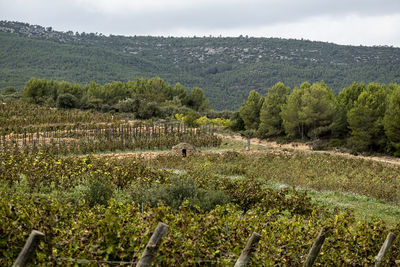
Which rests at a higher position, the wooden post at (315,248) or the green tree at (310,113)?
the wooden post at (315,248)

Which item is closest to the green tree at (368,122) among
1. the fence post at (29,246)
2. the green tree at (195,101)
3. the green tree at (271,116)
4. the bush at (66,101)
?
the green tree at (271,116)

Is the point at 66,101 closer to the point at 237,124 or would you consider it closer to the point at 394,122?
the point at 237,124

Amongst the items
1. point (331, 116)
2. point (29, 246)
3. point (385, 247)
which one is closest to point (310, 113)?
point (331, 116)

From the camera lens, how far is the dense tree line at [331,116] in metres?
28.3

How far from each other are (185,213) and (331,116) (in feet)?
97.4

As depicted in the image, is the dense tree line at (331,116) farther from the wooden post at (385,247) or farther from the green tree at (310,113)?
the wooden post at (385,247)

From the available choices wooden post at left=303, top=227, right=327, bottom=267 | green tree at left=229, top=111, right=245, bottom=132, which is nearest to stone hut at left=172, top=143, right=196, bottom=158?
wooden post at left=303, top=227, right=327, bottom=267

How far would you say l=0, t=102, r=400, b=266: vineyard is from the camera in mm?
4316

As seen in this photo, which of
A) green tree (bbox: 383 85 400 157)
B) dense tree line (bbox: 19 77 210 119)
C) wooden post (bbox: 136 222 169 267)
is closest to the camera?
wooden post (bbox: 136 222 169 267)

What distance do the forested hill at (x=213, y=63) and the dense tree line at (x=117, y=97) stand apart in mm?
27330

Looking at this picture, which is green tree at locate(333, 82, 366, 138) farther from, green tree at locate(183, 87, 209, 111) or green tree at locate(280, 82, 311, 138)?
green tree at locate(183, 87, 209, 111)

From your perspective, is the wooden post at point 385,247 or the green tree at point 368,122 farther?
the green tree at point 368,122

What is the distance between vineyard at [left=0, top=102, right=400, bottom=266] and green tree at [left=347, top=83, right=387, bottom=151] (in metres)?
9.76

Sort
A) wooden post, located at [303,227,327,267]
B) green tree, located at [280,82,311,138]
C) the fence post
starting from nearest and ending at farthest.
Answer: the fence post < wooden post, located at [303,227,327,267] < green tree, located at [280,82,311,138]
